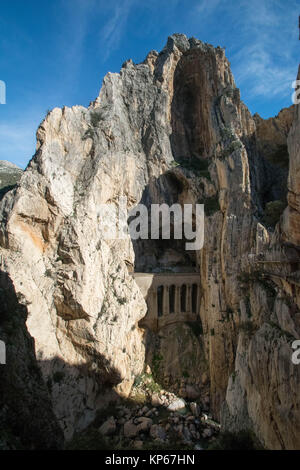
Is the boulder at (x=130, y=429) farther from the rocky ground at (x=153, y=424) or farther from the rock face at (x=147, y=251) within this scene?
the rock face at (x=147, y=251)

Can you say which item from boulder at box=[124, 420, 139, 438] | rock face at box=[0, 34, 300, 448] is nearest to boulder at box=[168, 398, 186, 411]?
rock face at box=[0, 34, 300, 448]

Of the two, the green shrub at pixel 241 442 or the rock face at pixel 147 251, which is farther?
the rock face at pixel 147 251

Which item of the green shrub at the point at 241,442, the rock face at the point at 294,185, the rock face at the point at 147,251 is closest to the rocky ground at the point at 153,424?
the rock face at the point at 147,251

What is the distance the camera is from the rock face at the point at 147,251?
15.8 m

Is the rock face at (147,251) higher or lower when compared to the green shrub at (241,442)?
higher

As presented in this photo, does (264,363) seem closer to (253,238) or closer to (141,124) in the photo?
(253,238)

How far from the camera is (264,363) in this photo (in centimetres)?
1261

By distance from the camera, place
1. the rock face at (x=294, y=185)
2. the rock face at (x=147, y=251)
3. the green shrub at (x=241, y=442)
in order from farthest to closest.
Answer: the rock face at (x=147, y=251), the green shrub at (x=241, y=442), the rock face at (x=294, y=185)

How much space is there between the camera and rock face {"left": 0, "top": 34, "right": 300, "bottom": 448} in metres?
15.8

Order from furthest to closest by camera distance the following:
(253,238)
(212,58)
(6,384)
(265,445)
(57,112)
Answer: (212,58), (57,112), (253,238), (265,445), (6,384)

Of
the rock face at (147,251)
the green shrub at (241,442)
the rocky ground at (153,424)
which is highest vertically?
the rock face at (147,251)

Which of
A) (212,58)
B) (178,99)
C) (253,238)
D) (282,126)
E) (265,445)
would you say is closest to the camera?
(265,445)

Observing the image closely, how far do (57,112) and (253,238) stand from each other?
24.2 metres

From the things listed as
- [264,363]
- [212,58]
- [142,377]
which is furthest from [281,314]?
[212,58]
